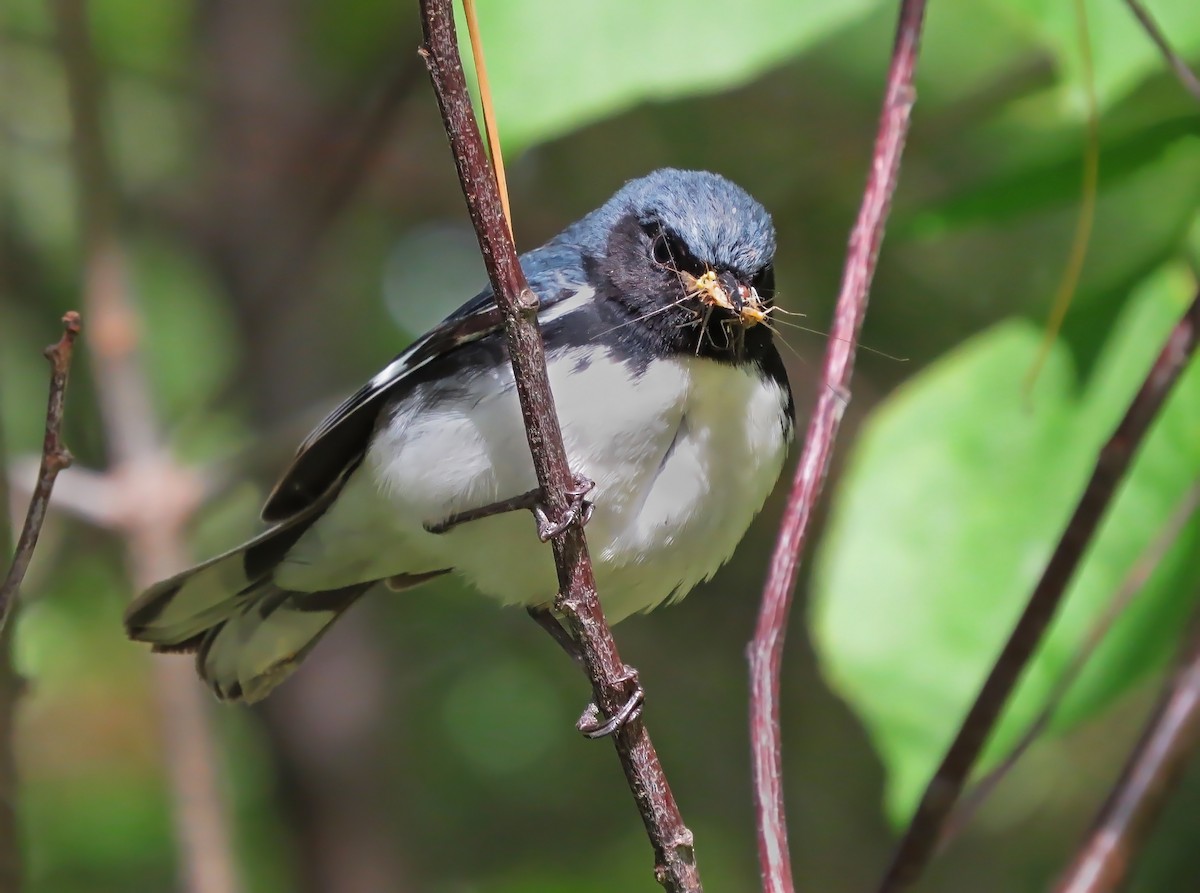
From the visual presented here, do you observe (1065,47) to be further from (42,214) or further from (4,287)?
(42,214)

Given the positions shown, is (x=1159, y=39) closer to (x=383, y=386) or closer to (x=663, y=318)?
(x=663, y=318)

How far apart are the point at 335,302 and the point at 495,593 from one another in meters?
2.86

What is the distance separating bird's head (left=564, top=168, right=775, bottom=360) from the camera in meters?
2.08

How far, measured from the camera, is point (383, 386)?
7.48ft

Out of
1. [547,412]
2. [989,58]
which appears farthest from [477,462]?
[989,58]

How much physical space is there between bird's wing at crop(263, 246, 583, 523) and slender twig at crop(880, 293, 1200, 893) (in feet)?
2.90

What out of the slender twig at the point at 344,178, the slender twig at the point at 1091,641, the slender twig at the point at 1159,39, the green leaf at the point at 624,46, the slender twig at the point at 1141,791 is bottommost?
the slender twig at the point at 1141,791

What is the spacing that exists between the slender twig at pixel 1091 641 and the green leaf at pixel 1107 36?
613 mm

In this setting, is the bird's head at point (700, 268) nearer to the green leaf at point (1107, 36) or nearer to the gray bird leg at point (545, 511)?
the gray bird leg at point (545, 511)

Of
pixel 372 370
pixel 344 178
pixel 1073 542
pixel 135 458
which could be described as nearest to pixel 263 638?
pixel 135 458

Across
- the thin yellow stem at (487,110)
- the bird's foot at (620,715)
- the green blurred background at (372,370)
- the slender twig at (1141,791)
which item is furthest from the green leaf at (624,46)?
the green blurred background at (372,370)

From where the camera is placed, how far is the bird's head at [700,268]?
2080 millimetres

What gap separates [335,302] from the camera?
5.06m

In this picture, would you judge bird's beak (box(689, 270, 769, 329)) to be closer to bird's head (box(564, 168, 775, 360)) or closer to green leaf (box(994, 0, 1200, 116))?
bird's head (box(564, 168, 775, 360))
